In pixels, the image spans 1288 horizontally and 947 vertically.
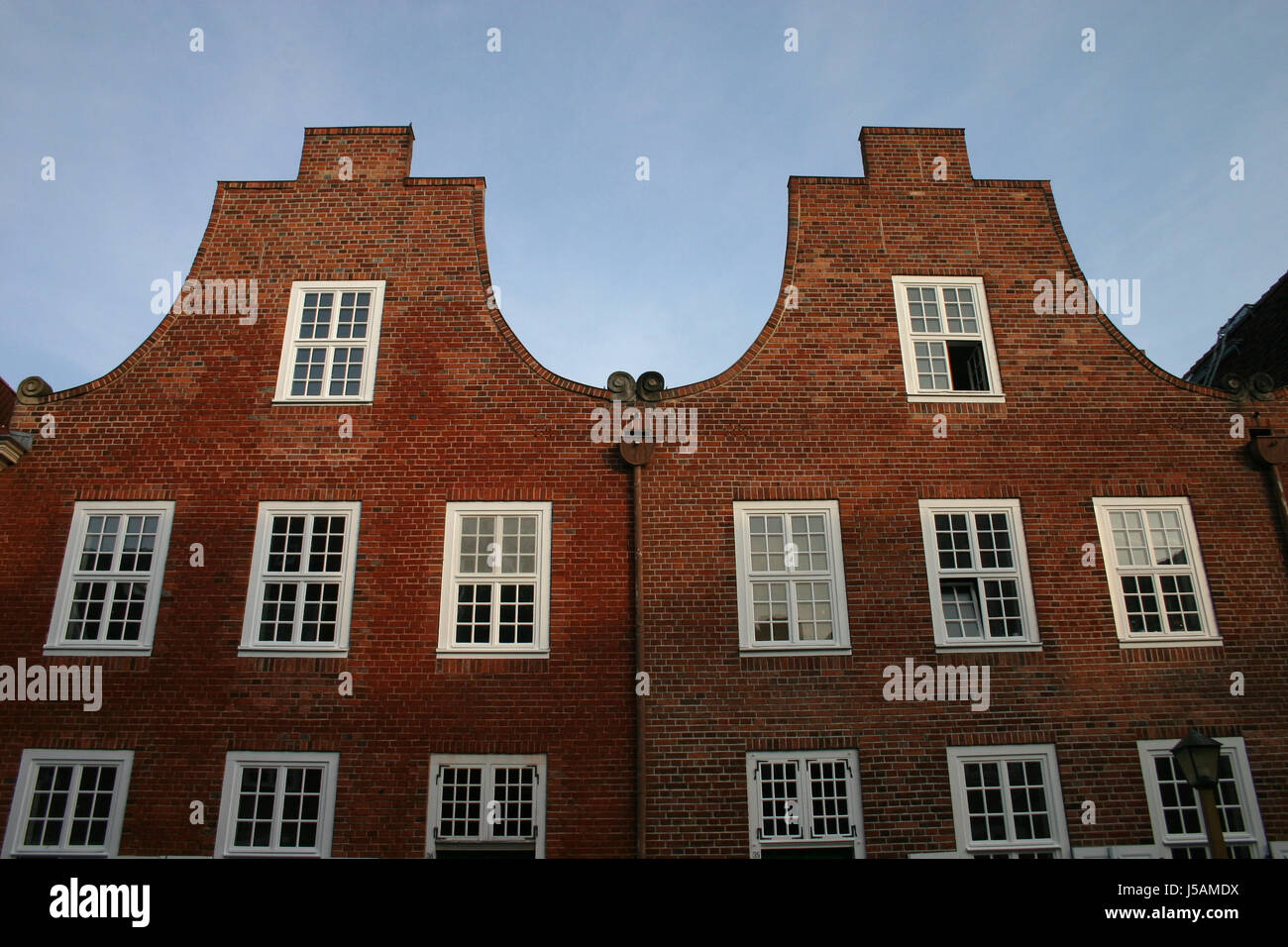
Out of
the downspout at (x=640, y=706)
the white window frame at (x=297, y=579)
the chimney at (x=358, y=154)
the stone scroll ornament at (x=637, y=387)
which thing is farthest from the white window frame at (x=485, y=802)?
the chimney at (x=358, y=154)

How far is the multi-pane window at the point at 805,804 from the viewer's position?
40.5 feet

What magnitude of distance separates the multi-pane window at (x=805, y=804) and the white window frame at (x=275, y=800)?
5657mm

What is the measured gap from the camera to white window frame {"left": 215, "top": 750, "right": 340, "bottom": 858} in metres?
12.2

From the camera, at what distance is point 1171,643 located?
43.9 ft

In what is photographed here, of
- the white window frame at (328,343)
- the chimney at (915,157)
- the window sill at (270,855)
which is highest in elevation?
the chimney at (915,157)

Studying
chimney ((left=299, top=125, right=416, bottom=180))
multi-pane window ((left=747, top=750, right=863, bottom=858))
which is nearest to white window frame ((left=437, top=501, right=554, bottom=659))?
multi-pane window ((left=747, top=750, right=863, bottom=858))

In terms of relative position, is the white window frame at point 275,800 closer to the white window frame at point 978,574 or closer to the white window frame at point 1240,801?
the white window frame at point 978,574

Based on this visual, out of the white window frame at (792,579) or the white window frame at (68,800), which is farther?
the white window frame at (792,579)

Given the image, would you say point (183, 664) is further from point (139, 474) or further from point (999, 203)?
point (999, 203)

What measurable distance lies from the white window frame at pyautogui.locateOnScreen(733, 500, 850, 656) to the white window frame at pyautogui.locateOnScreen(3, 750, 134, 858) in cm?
869

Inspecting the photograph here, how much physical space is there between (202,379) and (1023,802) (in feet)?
45.4

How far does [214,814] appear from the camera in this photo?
12312 millimetres

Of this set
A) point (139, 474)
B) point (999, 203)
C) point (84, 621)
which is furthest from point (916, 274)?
point (84, 621)

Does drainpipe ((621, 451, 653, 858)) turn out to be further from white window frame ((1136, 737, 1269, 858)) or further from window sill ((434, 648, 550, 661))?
white window frame ((1136, 737, 1269, 858))
